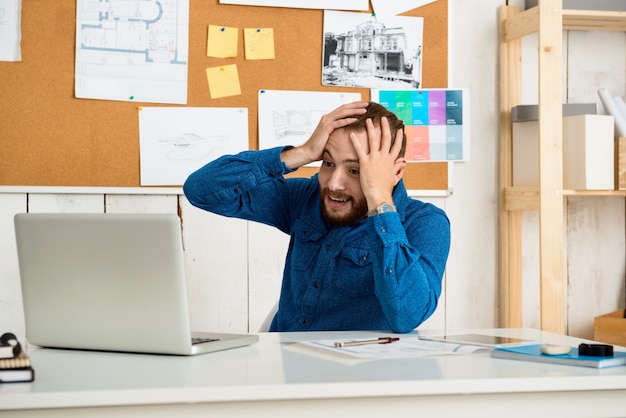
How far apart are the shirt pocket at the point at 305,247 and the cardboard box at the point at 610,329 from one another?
124 cm

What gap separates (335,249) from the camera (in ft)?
6.32

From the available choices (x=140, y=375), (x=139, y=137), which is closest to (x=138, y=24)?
(x=139, y=137)

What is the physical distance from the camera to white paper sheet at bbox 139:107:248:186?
2.64 metres

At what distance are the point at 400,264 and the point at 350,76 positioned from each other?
121cm

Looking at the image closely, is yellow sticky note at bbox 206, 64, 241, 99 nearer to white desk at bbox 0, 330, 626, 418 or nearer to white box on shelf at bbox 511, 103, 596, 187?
white box on shelf at bbox 511, 103, 596, 187

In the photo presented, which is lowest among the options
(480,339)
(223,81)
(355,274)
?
(480,339)

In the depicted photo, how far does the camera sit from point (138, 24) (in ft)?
8.60

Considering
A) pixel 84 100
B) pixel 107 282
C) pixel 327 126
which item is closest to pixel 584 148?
pixel 327 126

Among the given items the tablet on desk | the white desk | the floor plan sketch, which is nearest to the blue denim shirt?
the tablet on desk

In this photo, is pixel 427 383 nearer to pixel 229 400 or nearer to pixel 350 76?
pixel 229 400

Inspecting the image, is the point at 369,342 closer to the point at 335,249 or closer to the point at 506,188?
the point at 335,249

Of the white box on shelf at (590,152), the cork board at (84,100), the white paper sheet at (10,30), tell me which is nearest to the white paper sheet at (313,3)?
the cork board at (84,100)

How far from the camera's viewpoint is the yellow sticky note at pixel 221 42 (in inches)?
105

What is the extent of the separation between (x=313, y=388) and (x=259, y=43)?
1801 millimetres
